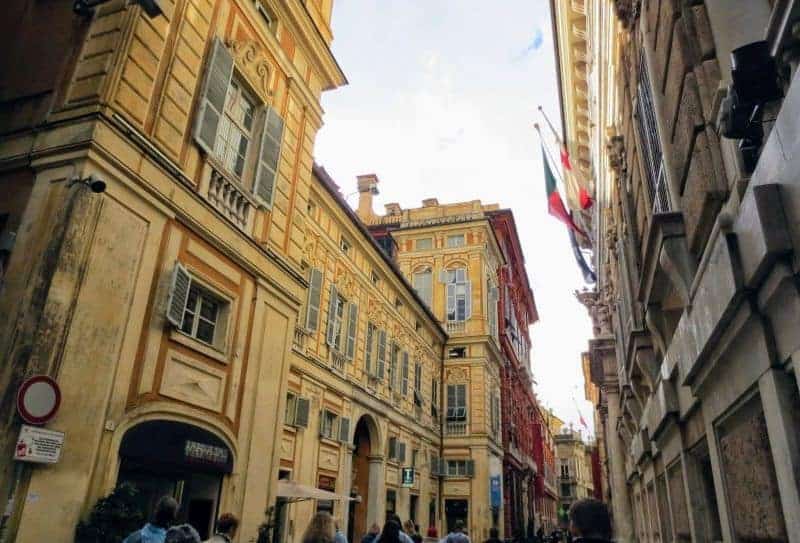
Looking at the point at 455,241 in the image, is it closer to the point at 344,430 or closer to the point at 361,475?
the point at 361,475

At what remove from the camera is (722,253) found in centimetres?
313

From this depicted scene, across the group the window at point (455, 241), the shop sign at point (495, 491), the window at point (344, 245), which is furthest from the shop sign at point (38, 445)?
the window at point (455, 241)

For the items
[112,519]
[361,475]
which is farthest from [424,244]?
[112,519]

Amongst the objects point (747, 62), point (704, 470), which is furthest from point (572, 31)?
point (747, 62)

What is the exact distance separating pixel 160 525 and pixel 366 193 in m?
32.5

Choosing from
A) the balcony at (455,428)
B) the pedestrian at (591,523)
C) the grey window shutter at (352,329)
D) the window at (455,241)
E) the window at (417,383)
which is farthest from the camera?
the window at (455,241)

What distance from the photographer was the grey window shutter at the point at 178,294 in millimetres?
7293

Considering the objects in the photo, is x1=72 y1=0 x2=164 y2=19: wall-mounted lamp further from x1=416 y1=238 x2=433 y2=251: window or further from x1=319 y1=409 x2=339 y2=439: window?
x1=416 y1=238 x2=433 y2=251: window

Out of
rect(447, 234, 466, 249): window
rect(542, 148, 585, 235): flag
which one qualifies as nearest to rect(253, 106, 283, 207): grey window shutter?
rect(542, 148, 585, 235): flag

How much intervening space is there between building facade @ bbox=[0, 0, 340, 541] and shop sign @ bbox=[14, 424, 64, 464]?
108 millimetres

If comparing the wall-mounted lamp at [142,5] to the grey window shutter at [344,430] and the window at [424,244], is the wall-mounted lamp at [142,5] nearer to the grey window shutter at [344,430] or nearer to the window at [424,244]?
the grey window shutter at [344,430]

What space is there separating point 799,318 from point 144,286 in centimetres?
669

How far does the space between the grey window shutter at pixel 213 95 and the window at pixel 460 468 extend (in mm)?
24016

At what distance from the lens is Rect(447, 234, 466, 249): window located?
32938 mm
